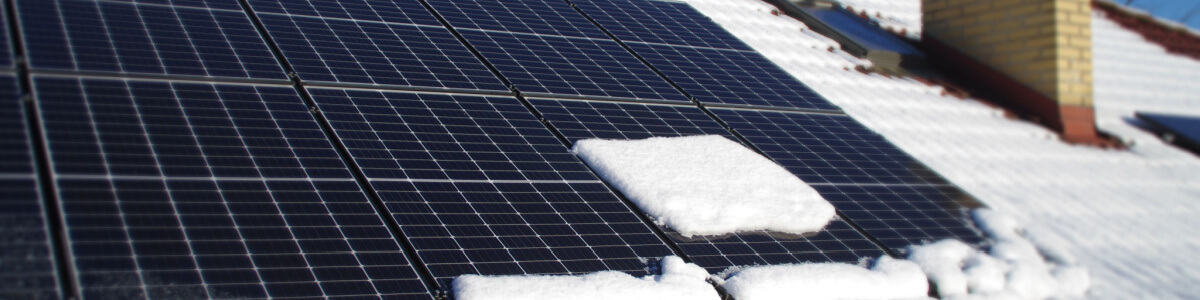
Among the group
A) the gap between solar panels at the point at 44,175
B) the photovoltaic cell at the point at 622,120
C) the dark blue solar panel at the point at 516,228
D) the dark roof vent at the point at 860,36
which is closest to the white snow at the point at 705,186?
the photovoltaic cell at the point at 622,120

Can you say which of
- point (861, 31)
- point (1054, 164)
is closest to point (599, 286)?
point (1054, 164)

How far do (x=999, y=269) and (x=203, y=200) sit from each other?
16.9 ft

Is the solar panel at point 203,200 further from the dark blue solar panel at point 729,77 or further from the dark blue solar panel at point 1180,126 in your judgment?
the dark blue solar panel at point 1180,126

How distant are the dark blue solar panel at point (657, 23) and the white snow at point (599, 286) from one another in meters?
4.70

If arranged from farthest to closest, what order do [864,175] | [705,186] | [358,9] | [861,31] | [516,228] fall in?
[861,31]
[358,9]
[864,175]
[705,186]
[516,228]

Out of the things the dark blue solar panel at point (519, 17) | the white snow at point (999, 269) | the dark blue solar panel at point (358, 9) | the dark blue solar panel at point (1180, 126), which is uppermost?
the dark blue solar panel at point (358, 9)

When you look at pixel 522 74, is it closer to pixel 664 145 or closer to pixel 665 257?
pixel 664 145

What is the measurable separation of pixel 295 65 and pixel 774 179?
3.45 meters

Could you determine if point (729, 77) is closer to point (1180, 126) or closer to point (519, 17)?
point (519, 17)

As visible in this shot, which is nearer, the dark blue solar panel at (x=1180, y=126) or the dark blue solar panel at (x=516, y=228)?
the dark blue solar panel at (x=516, y=228)

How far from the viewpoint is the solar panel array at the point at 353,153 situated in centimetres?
465

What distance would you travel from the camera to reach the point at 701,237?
6.14 metres

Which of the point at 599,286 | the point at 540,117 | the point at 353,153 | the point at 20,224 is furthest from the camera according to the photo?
the point at 540,117

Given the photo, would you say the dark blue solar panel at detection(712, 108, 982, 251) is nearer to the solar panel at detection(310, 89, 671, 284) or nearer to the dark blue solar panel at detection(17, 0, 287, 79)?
the solar panel at detection(310, 89, 671, 284)
